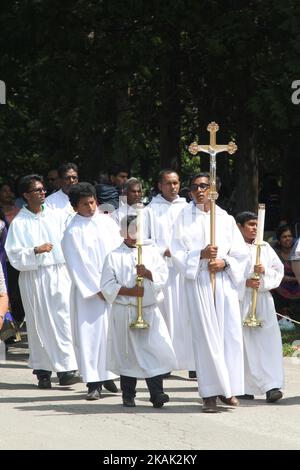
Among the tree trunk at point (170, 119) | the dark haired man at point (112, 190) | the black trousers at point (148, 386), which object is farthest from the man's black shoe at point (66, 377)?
the tree trunk at point (170, 119)

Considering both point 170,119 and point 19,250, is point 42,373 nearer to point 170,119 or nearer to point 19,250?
point 19,250

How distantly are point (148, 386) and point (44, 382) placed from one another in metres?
1.95

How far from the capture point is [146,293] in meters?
11.6

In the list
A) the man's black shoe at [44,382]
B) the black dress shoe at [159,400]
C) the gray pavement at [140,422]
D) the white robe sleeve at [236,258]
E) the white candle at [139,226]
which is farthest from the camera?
the man's black shoe at [44,382]

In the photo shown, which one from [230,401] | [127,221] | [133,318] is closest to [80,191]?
[127,221]

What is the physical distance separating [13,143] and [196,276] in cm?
2083

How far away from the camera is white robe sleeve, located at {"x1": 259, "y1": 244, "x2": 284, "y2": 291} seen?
39.9 ft

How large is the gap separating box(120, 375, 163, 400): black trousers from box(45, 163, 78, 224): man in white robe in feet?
11.5

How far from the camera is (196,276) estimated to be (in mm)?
11547

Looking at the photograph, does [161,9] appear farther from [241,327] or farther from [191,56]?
[241,327]

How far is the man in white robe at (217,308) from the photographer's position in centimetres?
1133

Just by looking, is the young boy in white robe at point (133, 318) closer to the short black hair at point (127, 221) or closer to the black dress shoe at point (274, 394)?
the short black hair at point (127, 221)

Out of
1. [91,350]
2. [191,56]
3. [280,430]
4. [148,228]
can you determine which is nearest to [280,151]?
[191,56]

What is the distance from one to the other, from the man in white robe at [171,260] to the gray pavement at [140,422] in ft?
2.24
